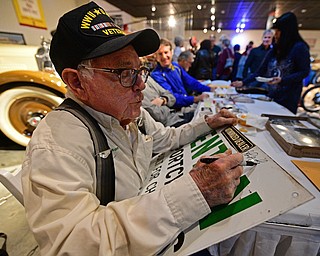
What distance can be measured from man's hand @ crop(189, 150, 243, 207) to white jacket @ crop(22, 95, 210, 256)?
0.02 meters

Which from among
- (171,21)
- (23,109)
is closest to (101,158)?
(23,109)

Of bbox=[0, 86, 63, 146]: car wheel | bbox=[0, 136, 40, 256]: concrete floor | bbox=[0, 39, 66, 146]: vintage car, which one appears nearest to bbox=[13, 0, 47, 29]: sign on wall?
bbox=[0, 39, 66, 146]: vintage car

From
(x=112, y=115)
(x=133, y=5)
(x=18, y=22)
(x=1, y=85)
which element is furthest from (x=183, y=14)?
(x=112, y=115)

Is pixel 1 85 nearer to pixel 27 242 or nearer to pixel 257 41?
pixel 27 242

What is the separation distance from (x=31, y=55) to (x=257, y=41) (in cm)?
1373

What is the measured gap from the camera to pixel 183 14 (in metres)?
7.00

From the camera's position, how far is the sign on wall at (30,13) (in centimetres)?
264

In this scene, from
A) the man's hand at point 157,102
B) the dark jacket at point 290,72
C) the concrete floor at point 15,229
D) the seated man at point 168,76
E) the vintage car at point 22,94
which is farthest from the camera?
the seated man at point 168,76

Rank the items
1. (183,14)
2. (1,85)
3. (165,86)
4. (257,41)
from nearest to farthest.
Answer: (1,85) → (165,86) → (183,14) → (257,41)

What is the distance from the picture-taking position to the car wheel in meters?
2.07

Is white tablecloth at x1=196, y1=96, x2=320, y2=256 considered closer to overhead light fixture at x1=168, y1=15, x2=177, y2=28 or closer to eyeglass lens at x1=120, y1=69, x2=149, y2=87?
eyeglass lens at x1=120, y1=69, x2=149, y2=87

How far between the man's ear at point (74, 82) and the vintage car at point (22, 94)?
1635mm

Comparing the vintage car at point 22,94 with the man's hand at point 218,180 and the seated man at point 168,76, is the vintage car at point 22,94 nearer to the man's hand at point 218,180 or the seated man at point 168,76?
the seated man at point 168,76

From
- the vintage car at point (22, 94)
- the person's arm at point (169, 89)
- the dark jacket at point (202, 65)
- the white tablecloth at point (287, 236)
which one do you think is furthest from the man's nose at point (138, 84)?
the dark jacket at point (202, 65)
